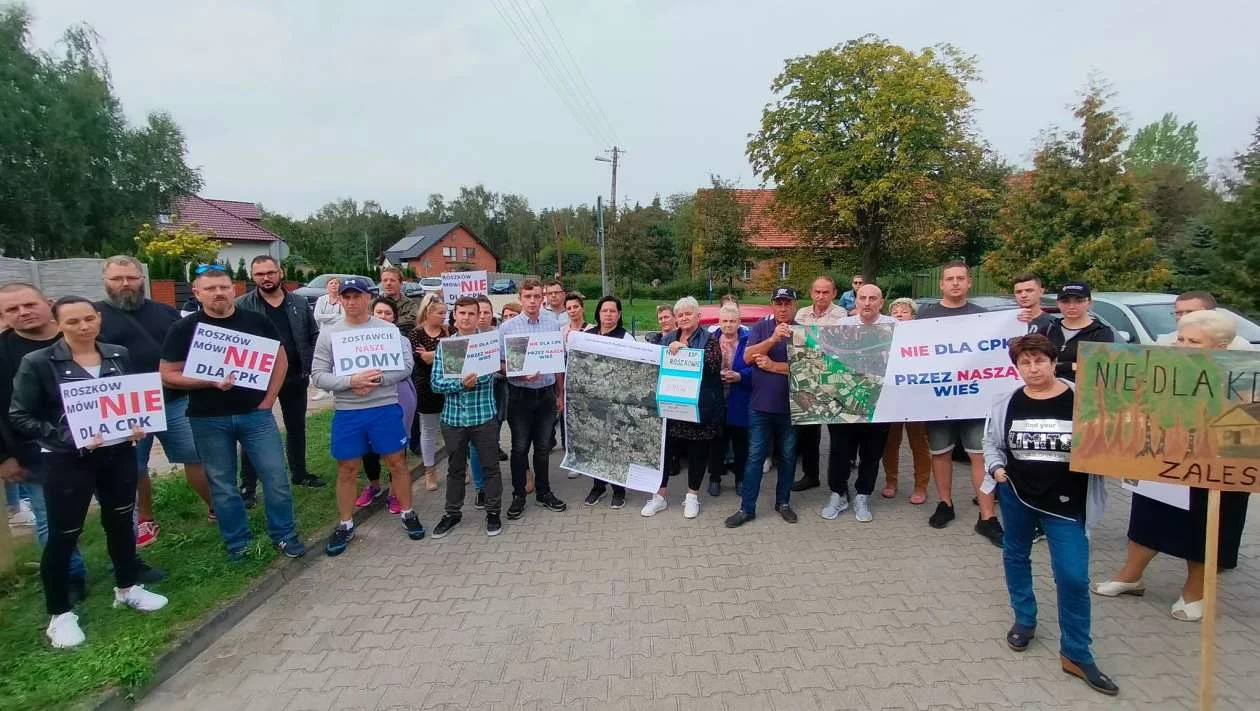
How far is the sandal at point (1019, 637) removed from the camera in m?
3.35

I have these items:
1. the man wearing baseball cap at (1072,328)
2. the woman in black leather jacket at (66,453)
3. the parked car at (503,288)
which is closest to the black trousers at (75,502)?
the woman in black leather jacket at (66,453)

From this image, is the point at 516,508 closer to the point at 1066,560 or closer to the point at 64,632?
the point at 64,632

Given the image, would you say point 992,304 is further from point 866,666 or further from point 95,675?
point 95,675

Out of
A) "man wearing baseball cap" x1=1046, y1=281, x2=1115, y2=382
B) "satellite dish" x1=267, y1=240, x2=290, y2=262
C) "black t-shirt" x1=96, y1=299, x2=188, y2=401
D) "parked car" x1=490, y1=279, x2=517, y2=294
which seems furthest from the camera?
"satellite dish" x1=267, y1=240, x2=290, y2=262

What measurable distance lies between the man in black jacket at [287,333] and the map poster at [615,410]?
2459 millimetres

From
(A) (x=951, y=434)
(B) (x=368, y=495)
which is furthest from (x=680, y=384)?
(B) (x=368, y=495)

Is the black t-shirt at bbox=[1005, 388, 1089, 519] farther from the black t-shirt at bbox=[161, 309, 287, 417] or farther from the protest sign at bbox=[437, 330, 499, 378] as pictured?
the black t-shirt at bbox=[161, 309, 287, 417]

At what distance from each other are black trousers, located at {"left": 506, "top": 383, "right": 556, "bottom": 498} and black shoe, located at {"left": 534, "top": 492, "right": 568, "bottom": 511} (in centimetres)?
25

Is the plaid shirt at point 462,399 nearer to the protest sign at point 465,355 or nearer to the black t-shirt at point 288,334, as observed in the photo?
the protest sign at point 465,355

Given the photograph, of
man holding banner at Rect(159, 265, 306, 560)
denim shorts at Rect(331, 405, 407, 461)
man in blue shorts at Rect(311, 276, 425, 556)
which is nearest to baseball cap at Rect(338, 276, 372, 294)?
man in blue shorts at Rect(311, 276, 425, 556)

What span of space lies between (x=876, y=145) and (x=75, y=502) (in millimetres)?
27056

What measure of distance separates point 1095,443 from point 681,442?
423 cm

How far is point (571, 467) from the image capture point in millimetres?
6020

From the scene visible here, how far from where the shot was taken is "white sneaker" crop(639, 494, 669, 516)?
18.2 ft
